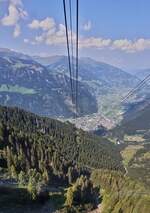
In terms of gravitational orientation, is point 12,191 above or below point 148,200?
above

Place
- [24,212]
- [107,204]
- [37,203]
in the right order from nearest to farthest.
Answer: [24,212] < [37,203] < [107,204]

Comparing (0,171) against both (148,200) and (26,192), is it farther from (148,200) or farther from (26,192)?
(148,200)

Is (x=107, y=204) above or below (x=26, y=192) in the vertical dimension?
below

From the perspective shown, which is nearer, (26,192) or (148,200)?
(26,192)

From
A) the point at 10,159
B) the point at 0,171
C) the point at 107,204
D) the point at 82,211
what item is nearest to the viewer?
the point at 82,211

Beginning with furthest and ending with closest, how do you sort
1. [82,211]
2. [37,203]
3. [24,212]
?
[82,211] < [37,203] < [24,212]

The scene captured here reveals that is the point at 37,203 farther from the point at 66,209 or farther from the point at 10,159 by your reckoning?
the point at 10,159

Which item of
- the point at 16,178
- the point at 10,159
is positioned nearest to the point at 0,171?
the point at 16,178

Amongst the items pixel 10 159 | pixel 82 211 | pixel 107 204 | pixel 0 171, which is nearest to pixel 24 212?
pixel 82 211

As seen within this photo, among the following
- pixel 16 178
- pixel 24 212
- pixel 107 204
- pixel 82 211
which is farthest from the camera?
pixel 16 178
